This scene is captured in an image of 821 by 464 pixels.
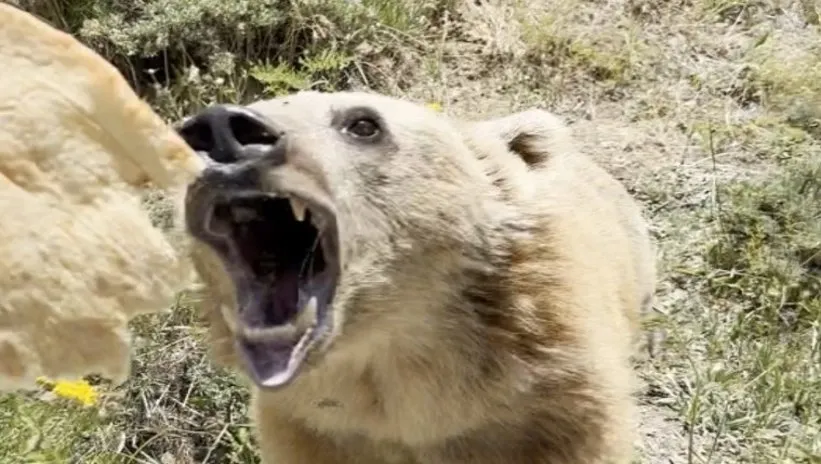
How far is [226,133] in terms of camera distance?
2502 mm

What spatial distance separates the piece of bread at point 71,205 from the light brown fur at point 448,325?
2.51ft

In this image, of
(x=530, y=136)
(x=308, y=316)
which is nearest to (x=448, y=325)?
(x=308, y=316)

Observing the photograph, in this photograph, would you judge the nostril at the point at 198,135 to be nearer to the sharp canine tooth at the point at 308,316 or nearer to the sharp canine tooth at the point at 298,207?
the sharp canine tooth at the point at 298,207

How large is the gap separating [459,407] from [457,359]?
4.9 inches

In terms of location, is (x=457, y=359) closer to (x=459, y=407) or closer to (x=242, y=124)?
(x=459, y=407)

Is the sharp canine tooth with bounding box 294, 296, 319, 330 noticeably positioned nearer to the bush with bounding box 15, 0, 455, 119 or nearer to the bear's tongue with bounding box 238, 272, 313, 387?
the bear's tongue with bounding box 238, 272, 313, 387

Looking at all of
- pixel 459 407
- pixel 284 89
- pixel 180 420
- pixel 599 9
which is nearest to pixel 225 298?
pixel 459 407

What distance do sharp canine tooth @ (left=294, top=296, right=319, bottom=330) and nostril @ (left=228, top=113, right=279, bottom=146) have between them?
37cm

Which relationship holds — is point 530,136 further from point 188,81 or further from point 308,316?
point 188,81

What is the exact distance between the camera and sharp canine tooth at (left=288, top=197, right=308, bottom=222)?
8.57 ft

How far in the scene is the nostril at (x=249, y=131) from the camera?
2.52 metres

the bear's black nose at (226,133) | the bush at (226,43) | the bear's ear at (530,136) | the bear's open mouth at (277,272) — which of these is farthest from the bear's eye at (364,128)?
the bush at (226,43)

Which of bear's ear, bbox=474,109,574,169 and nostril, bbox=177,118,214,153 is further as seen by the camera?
bear's ear, bbox=474,109,574,169

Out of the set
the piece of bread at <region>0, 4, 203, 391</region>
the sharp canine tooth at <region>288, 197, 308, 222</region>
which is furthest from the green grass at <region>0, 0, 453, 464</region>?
the piece of bread at <region>0, 4, 203, 391</region>
